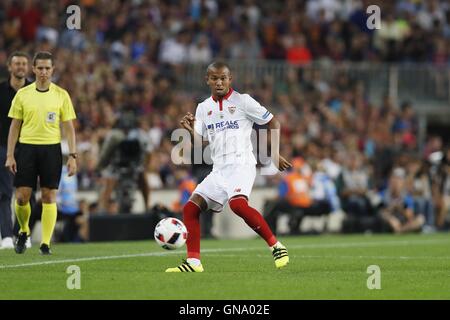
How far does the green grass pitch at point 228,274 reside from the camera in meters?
10.4

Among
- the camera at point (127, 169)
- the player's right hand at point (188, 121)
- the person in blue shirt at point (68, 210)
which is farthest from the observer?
the camera at point (127, 169)

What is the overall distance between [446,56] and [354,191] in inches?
293

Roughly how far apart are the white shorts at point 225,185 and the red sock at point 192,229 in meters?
0.18

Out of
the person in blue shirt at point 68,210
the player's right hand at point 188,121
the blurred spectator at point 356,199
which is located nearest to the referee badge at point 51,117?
the player's right hand at point 188,121

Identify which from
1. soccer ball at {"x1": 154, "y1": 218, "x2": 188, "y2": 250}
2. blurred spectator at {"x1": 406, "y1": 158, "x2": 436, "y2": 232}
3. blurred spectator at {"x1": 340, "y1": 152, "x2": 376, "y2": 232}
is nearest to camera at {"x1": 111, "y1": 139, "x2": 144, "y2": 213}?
blurred spectator at {"x1": 340, "y1": 152, "x2": 376, "y2": 232}

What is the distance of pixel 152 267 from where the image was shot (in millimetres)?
12984

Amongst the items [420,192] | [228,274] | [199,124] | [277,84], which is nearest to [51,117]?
[199,124]

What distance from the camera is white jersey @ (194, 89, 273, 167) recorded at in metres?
12.4

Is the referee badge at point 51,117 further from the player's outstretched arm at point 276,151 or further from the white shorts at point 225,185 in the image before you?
the player's outstretched arm at point 276,151

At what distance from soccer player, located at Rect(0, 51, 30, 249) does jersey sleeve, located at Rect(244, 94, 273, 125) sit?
4070 mm

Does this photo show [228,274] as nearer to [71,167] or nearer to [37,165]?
[71,167]

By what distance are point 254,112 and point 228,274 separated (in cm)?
173
